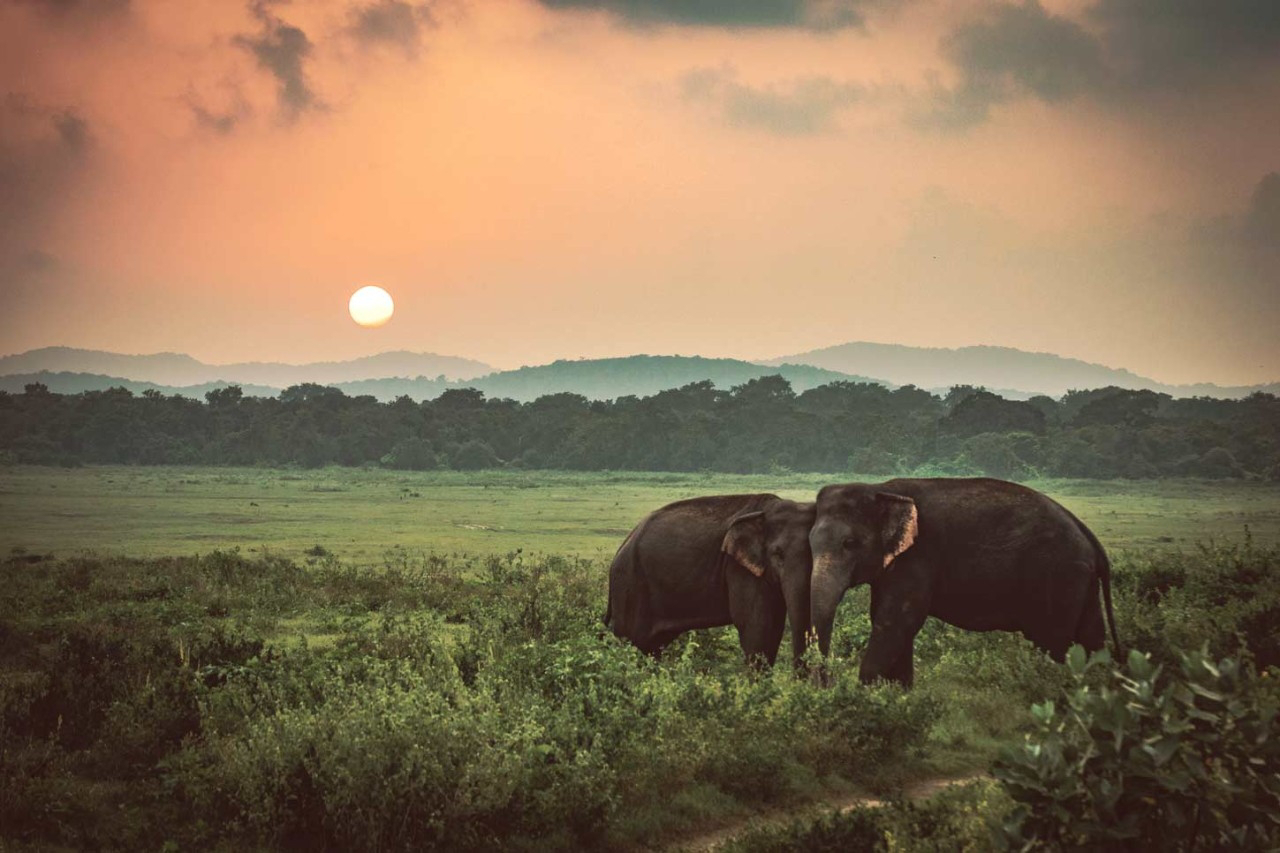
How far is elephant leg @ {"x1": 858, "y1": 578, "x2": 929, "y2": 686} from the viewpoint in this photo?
1312 cm

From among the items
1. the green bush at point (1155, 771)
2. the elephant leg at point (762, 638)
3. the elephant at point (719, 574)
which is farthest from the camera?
the elephant leg at point (762, 638)

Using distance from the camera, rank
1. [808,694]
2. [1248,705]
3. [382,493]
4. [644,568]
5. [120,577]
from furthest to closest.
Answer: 1. [382,493]
2. [120,577]
3. [644,568]
4. [808,694]
5. [1248,705]

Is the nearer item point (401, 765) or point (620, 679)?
point (401, 765)

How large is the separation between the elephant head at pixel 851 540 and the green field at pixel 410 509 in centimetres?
1976

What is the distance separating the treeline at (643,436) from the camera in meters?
76.8

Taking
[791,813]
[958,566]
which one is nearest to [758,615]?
[958,566]

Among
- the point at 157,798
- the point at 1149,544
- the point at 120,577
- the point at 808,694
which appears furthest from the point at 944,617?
the point at 1149,544

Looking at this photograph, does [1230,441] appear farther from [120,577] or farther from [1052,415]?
[120,577]

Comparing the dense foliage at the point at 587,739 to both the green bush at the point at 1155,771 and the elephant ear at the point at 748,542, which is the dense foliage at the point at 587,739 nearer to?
the green bush at the point at 1155,771

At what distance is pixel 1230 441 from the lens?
7669cm

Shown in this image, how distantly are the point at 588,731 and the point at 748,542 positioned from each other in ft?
13.3

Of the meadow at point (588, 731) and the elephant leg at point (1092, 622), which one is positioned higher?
the elephant leg at point (1092, 622)

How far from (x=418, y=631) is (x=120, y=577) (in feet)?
32.4

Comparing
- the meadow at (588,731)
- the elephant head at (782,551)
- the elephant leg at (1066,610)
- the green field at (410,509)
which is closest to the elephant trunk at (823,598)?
the elephant head at (782,551)
